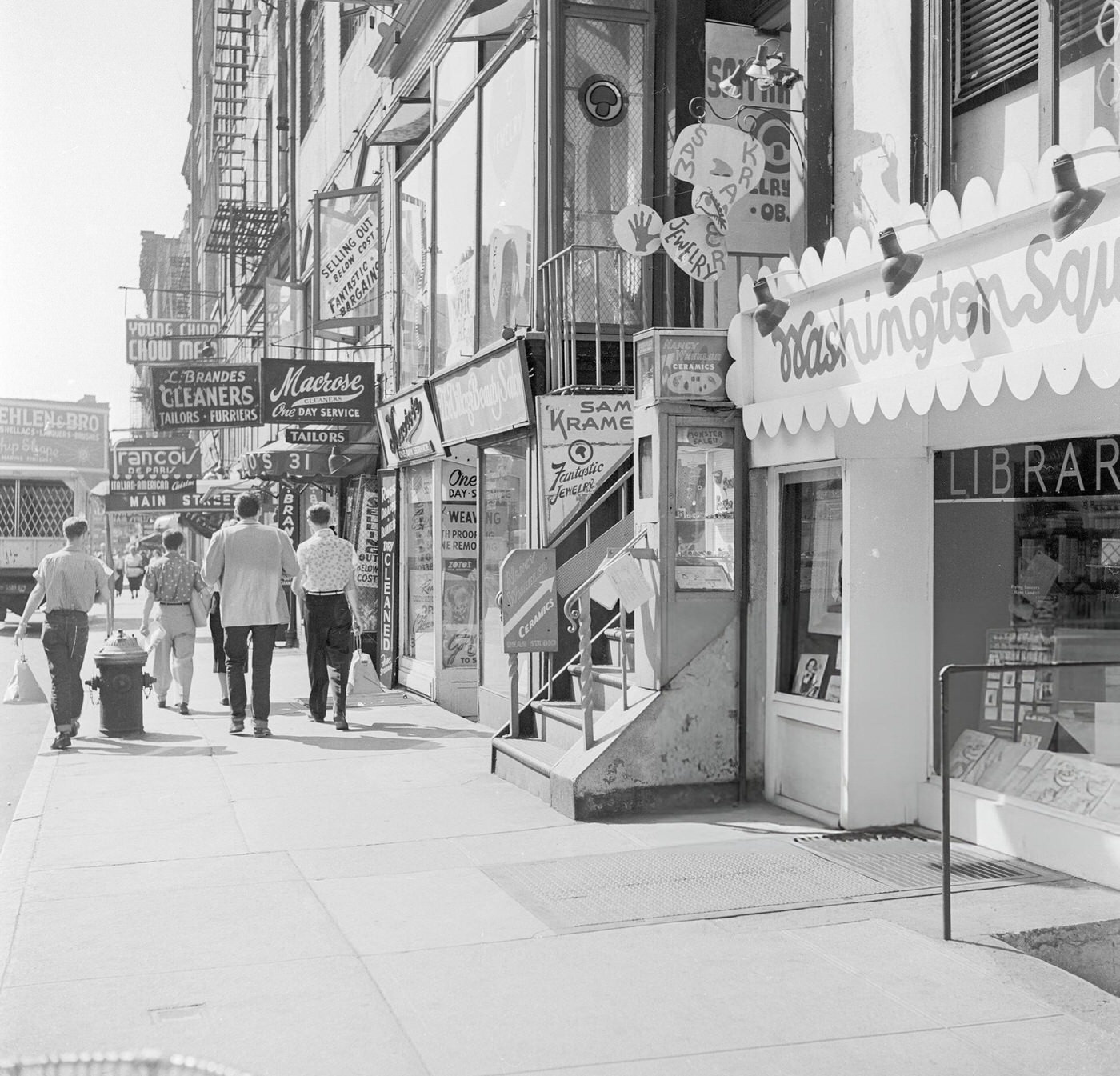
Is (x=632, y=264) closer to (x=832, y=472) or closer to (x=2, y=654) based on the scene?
(x=832, y=472)

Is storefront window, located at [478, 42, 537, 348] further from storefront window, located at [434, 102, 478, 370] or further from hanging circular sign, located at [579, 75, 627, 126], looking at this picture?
hanging circular sign, located at [579, 75, 627, 126]

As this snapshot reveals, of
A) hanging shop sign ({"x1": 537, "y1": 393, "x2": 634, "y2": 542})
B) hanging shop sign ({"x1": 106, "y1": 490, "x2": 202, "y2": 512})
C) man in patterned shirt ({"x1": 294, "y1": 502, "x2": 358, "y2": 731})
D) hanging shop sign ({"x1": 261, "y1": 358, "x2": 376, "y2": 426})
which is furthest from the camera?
hanging shop sign ({"x1": 106, "y1": 490, "x2": 202, "y2": 512})

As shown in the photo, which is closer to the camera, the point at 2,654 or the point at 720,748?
the point at 720,748

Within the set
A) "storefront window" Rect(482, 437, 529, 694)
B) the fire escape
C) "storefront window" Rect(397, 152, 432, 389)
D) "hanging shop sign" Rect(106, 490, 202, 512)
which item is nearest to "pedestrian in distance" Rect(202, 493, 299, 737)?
"storefront window" Rect(482, 437, 529, 694)

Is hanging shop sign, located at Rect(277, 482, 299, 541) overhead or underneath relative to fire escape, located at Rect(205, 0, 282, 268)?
underneath

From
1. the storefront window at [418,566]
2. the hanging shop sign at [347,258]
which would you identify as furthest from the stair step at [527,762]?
the hanging shop sign at [347,258]

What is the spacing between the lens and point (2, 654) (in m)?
20.4

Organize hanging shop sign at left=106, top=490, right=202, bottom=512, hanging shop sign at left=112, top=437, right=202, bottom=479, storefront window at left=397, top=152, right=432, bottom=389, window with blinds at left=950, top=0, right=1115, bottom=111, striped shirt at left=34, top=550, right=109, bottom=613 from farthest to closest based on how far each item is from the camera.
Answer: hanging shop sign at left=112, top=437, right=202, bottom=479 → hanging shop sign at left=106, top=490, right=202, bottom=512 → storefront window at left=397, top=152, right=432, bottom=389 → striped shirt at left=34, top=550, right=109, bottom=613 → window with blinds at left=950, top=0, right=1115, bottom=111

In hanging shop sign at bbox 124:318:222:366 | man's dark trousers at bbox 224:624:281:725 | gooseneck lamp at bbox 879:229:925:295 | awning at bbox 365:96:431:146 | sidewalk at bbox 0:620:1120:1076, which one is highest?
hanging shop sign at bbox 124:318:222:366

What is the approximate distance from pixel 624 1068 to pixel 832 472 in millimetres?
4166

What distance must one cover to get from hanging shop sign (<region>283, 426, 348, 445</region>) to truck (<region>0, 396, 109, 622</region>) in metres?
12.4

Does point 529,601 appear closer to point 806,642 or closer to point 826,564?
point 806,642

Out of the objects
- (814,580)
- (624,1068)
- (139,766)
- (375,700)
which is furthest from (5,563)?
(624,1068)

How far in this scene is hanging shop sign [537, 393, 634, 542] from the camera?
907 centimetres
